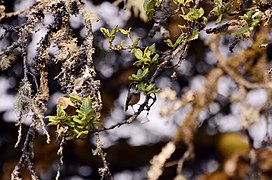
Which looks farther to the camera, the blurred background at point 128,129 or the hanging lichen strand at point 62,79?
the blurred background at point 128,129

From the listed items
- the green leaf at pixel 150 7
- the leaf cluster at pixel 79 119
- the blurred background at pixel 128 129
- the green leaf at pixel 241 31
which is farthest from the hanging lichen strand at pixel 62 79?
the blurred background at pixel 128 129

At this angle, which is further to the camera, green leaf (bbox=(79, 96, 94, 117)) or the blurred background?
the blurred background

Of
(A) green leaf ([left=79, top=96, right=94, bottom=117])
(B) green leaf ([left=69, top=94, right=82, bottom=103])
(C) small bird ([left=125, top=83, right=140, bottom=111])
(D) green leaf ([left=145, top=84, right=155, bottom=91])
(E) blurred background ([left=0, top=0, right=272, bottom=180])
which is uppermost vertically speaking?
(E) blurred background ([left=0, top=0, right=272, bottom=180])

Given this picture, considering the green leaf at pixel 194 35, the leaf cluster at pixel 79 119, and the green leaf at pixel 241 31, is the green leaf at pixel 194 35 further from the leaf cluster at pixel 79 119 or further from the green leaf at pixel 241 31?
the leaf cluster at pixel 79 119

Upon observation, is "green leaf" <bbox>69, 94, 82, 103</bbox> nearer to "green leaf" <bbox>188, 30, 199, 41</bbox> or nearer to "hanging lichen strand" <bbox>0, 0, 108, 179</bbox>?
"hanging lichen strand" <bbox>0, 0, 108, 179</bbox>

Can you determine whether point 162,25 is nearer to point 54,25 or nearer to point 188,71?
point 54,25

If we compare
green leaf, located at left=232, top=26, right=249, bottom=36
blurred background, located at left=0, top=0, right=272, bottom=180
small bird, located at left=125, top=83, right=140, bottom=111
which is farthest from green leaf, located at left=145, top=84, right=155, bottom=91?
blurred background, located at left=0, top=0, right=272, bottom=180

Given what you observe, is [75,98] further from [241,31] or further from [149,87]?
[241,31]

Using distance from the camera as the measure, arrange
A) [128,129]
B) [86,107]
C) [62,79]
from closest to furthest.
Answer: [86,107] < [62,79] < [128,129]

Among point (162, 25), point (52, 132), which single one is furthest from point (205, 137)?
point (162, 25)

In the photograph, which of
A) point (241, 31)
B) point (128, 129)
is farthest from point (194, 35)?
point (128, 129)

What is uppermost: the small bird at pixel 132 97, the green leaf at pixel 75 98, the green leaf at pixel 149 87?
the small bird at pixel 132 97
